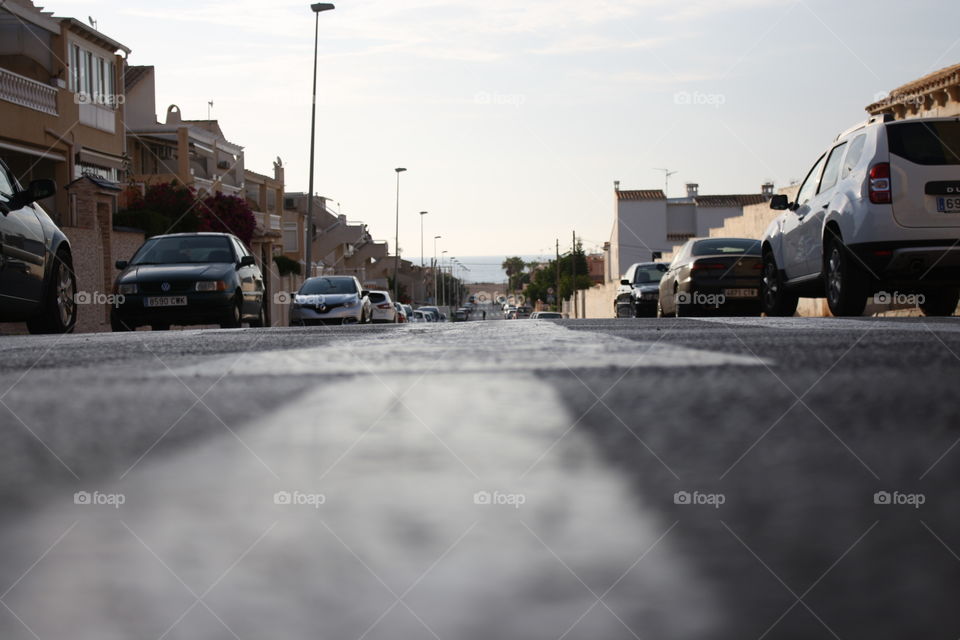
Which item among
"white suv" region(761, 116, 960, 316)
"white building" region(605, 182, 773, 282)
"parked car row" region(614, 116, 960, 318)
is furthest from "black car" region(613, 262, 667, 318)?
"white building" region(605, 182, 773, 282)

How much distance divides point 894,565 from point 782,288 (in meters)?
10.6

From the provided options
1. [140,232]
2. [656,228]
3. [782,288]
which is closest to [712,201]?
[656,228]

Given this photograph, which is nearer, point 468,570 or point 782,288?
point 468,570

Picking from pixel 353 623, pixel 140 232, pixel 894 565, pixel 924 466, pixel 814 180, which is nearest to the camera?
pixel 353 623

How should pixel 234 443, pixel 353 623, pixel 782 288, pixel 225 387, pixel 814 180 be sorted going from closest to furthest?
1. pixel 353 623
2. pixel 234 443
3. pixel 225 387
4. pixel 814 180
5. pixel 782 288

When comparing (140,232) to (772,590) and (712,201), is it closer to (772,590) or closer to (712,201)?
(772,590)

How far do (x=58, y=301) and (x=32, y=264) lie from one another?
70 cm

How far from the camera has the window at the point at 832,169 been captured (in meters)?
9.47

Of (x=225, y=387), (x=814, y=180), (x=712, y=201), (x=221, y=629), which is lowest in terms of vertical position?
(x=221, y=629)

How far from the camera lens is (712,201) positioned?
75.3m

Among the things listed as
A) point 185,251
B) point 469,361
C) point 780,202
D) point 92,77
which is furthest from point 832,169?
point 92,77

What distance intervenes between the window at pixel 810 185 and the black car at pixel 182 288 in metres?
7.24

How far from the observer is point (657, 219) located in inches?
2936

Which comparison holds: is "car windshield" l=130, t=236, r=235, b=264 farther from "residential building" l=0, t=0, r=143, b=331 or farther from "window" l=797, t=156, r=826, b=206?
"window" l=797, t=156, r=826, b=206
